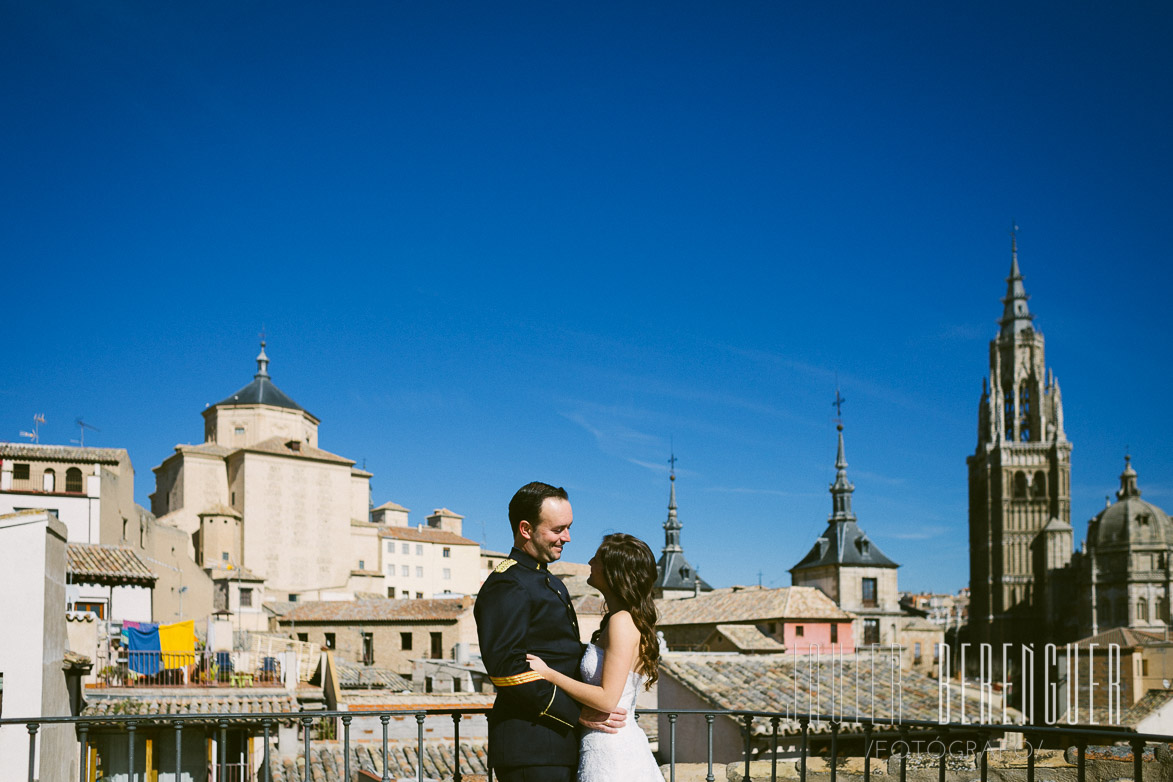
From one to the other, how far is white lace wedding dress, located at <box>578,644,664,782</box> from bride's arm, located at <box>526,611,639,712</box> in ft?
0.27

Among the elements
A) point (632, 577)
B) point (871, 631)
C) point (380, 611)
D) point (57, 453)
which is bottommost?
point (871, 631)

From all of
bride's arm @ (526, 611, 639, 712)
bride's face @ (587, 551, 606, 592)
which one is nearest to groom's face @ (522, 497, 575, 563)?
bride's face @ (587, 551, 606, 592)

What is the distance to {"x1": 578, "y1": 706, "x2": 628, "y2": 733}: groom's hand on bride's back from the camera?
12.8 feet

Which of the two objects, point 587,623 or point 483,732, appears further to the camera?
point 587,623

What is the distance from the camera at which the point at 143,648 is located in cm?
2677

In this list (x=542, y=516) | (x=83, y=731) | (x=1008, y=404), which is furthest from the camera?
(x=1008, y=404)

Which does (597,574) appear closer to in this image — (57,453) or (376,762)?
(376,762)

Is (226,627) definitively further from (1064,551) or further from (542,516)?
(1064,551)

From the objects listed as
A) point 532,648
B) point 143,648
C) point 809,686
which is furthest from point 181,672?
point 532,648

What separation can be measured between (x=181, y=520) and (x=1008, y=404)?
251ft

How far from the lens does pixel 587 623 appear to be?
157ft

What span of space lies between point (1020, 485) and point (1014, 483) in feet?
2.06

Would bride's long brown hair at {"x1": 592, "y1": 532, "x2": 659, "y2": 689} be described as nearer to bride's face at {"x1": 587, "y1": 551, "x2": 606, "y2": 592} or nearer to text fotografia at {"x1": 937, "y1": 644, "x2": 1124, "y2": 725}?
bride's face at {"x1": 587, "y1": 551, "x2": 606, "y2": 592}

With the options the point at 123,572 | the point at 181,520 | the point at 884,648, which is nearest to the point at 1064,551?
the point at 884,648
